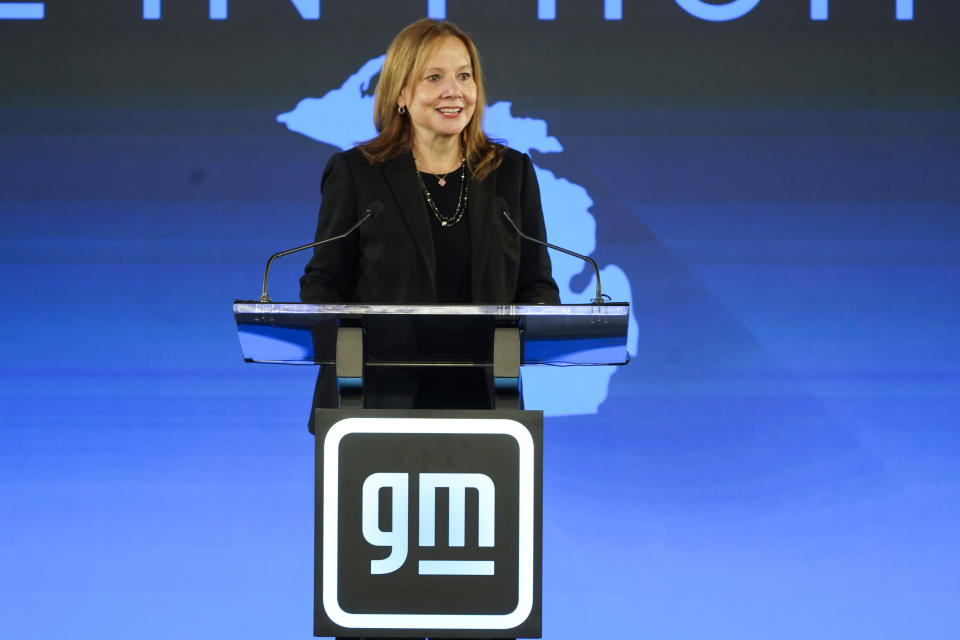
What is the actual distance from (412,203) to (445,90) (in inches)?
8.9

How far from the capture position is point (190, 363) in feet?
10.4

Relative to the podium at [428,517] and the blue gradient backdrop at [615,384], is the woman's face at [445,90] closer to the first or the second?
the podium at [428,517]

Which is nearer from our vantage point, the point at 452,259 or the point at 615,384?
the point at 452,259

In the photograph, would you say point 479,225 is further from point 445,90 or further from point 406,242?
point 445,90

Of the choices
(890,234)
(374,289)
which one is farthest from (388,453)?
(890,234)

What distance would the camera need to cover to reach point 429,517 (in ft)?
5.34

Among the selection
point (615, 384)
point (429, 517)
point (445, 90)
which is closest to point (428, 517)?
point (429, 517)

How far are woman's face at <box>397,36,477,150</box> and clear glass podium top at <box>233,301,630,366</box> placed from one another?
0.45 m

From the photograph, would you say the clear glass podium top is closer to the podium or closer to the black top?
the podium

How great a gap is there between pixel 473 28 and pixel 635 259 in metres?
0.83

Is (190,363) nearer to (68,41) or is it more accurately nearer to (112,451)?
(112,451)

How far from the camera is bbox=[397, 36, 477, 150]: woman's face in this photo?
6.66ft

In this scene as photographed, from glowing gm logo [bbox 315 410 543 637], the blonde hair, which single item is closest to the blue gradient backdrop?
the blonde hair

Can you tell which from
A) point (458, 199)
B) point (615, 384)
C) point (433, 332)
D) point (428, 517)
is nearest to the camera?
point (428, 517)
